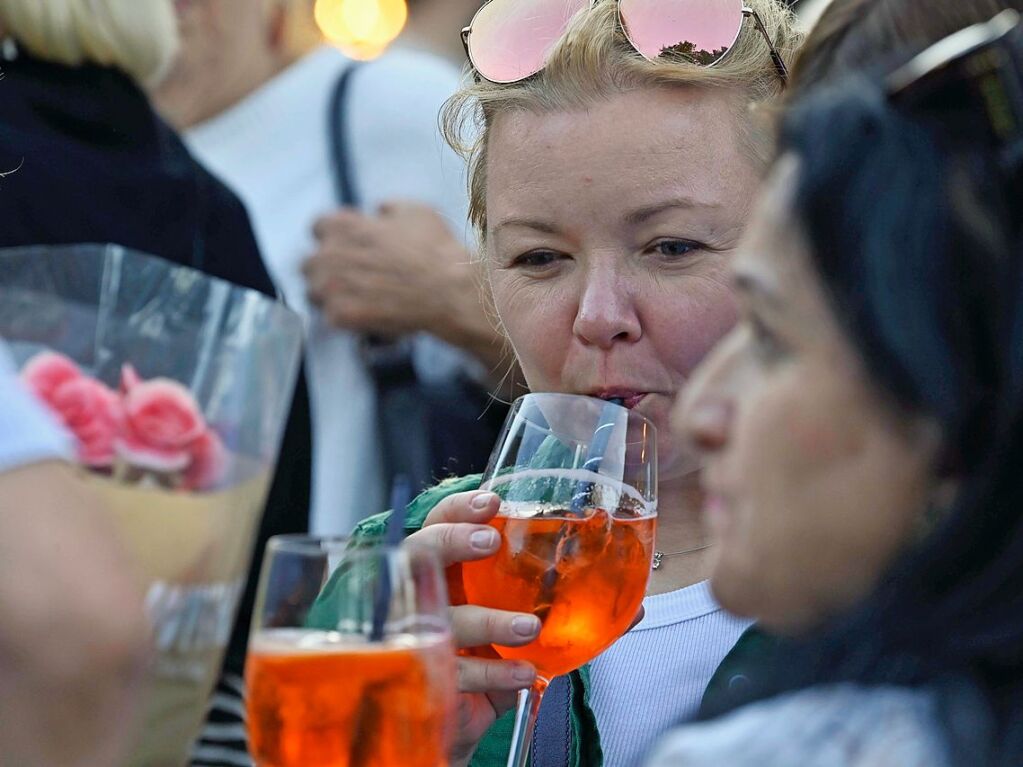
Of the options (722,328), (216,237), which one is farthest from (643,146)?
(216,237)

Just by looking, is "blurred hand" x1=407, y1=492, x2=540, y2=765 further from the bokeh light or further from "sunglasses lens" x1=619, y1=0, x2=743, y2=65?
the bokeh light

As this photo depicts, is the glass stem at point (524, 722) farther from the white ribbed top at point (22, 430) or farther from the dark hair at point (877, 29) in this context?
the dark hair at point (877, 29)

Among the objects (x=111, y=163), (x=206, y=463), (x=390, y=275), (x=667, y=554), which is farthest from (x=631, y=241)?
(x=390, y=275)

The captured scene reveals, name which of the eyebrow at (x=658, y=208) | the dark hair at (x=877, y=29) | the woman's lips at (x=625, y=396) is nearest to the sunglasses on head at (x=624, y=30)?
the eyebrow at (x=658, y=208)

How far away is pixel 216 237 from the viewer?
10.9ft

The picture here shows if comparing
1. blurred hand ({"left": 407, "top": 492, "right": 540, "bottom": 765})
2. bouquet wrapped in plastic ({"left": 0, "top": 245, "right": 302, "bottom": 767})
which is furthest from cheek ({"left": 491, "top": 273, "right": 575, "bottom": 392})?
bouquet wrapped in plastic ({"left": 0, "top": 245, "right": 302, "bottom": 767})

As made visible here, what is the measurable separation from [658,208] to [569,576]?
77 centimetres

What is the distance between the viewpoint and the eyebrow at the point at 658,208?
Result: 2621 mm

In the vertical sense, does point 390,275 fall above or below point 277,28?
below

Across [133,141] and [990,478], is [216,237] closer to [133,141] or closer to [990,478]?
[133,141]

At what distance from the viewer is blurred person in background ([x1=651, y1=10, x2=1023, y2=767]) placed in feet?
4.52

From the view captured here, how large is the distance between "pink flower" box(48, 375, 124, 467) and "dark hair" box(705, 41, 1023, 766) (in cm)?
77

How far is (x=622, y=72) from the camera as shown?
8.88ft

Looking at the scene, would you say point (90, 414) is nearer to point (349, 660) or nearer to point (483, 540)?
point (349, 660)
